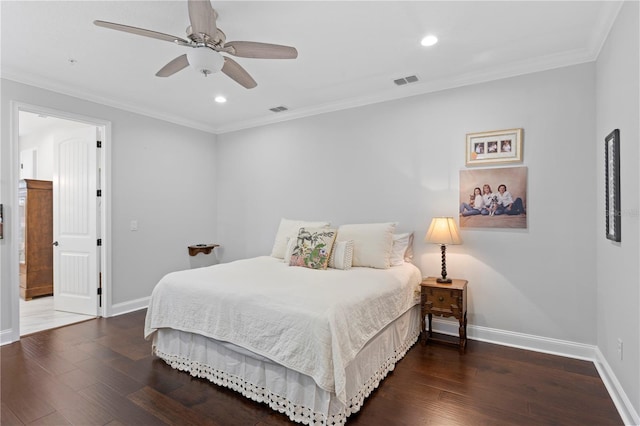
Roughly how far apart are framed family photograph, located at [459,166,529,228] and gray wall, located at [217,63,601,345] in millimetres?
72

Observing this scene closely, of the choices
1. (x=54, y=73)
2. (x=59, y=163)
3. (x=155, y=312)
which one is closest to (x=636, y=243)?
(x=155, y=312)

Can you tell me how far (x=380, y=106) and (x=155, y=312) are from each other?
3249mm

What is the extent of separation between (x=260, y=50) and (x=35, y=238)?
202 inches

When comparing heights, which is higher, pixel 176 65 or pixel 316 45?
pixel 316 45

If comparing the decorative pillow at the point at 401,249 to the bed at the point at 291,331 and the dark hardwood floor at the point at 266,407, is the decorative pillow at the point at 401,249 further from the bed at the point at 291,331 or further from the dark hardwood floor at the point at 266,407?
the dark hardwood floor at the point at 266,407

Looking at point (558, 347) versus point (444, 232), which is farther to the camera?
point (444, 232)

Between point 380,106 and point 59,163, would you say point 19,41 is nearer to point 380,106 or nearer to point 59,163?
point 59,163

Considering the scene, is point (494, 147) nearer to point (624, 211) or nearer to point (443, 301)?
point (624, 211)

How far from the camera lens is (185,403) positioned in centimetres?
228

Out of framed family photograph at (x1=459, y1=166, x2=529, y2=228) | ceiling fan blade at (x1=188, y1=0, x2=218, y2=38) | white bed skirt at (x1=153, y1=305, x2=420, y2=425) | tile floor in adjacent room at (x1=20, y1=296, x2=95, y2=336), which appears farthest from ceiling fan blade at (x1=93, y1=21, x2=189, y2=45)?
tile floor in adjacent room at (x1=20, y1=296, x2=95, y2=336)

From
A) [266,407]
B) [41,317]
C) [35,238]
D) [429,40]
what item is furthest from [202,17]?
[35,238]

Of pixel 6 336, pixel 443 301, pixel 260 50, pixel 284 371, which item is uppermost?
pixel 260 50

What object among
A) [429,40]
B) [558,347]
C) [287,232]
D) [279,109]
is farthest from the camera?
[279,109]

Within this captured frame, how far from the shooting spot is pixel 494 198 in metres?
3.31
